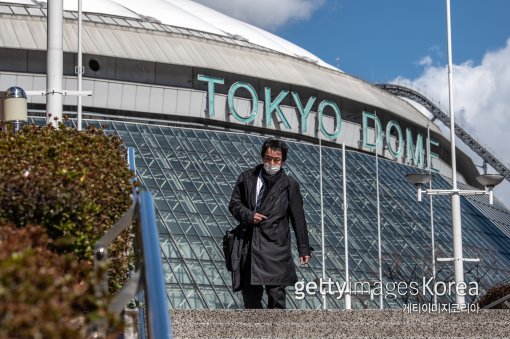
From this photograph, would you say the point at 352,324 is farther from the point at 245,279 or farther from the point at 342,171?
the point at 342,171

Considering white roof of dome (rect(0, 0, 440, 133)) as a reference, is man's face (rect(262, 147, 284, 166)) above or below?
below

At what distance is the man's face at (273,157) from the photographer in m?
10.8

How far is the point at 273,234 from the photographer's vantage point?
10773 millimetres

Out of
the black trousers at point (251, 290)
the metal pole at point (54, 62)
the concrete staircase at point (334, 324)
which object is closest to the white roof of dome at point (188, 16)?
the metal pole at point (54, 62)

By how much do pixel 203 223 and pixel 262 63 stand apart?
9.87 m

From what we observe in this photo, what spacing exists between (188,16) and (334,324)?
30.8m

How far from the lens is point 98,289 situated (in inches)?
157

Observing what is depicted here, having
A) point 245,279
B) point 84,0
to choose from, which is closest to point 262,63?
point 84,0

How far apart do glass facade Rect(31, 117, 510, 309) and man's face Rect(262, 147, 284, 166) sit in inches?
530

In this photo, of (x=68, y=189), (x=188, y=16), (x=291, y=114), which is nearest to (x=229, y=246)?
(x=68, y=189)

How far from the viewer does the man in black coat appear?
10.7 meters

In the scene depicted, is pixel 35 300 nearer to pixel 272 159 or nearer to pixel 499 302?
pixel 272 159

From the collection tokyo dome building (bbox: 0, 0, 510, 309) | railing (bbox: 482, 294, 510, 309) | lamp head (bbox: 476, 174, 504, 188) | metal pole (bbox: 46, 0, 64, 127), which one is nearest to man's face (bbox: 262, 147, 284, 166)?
metal pole (bbox: 46, 0, 64, 127)

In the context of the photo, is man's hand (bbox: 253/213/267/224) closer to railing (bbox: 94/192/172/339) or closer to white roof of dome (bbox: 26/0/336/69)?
railing (bbox: 94/192/172/339)
